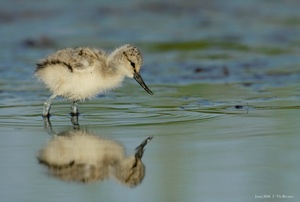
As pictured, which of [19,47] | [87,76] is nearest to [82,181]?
[87,76]

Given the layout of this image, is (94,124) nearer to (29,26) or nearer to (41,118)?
(41,118)

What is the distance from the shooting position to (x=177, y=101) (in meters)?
8.84

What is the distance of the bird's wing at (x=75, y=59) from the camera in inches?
316

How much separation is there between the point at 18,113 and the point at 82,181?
281cm

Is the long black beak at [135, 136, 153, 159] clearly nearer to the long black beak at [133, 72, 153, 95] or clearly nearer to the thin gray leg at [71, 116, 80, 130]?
the thin gray leg at [71, 116, 80, 130]

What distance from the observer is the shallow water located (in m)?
5.48

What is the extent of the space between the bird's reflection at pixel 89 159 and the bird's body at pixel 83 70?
0.97 metres

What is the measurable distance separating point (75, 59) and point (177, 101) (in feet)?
4.32

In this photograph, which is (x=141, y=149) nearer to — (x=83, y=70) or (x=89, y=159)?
(x=89, y=159)

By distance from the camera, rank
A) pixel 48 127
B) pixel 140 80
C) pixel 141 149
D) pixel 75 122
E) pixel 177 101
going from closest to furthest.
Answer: pixel 141 149, pixel 48 127, pixel 75 122, pixel 140 80, pixel 177 101

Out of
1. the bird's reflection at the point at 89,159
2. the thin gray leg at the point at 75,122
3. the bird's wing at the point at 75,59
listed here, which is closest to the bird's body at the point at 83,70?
the bird's wing at the point at 75,59

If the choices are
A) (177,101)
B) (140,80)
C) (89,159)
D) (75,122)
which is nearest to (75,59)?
(75,122)

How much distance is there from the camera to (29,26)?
14.4 m

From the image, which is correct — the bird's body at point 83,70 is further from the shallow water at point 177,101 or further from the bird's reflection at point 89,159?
the bird's reflection at point 89,159
